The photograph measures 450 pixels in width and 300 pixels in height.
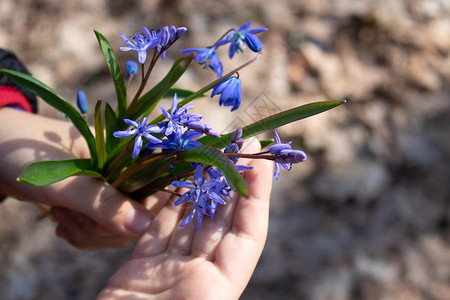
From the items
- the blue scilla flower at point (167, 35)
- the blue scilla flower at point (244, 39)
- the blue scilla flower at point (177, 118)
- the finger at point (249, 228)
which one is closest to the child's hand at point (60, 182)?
the finger at point (249, 228)

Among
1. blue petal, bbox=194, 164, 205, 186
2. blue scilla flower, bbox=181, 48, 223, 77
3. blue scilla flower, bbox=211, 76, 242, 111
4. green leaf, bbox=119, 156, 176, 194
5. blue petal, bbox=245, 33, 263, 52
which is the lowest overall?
green leaf, bbox=119, 156, 176, 194

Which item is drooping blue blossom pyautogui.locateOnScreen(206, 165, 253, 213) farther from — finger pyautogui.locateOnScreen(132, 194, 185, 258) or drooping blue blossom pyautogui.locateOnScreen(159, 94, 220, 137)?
finger pyautogui.locateOnScreen(132, 194, 185, 258)

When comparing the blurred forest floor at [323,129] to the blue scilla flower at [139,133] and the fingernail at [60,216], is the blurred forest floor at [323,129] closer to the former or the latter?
the fingernail at [60,216]

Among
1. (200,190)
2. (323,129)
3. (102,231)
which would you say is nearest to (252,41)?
(200,190)

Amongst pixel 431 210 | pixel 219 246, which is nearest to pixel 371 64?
pixel 431 210

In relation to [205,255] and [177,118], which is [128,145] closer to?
[177,118]

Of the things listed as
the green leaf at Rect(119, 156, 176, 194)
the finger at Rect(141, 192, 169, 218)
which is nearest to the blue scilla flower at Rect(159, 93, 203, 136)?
the green leaf at Rect(119, 156, 176, 194)
